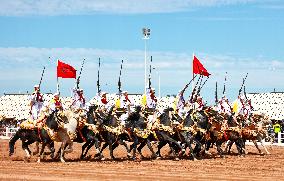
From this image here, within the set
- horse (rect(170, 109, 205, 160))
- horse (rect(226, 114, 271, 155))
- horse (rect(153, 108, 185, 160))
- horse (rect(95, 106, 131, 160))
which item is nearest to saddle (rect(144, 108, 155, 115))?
horse (rect(153, 108, 185, 160))

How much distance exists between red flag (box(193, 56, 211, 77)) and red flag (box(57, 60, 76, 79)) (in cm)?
555

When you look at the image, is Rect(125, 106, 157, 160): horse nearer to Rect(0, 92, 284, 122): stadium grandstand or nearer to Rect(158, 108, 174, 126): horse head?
Rect(158, 108, 174, 126): horse head

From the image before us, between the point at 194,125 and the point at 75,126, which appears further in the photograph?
the point at 194,125

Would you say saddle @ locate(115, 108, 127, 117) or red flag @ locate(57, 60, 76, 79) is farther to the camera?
red flag @ locate(57, 60, 76, 79)

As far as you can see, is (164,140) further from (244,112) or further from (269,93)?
(269,93)

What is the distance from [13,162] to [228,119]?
10.1 meters

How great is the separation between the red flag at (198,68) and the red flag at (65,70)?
5.55m

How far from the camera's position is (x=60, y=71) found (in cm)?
3050

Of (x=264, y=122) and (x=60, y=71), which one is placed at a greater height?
(x=60, y=71)

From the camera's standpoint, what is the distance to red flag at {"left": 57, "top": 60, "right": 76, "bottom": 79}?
99.9 ft

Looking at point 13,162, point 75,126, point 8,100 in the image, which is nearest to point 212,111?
point 75,126

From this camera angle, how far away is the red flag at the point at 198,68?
1256 inches

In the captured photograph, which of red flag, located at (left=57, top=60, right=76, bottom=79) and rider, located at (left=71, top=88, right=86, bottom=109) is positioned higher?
red flag, located at (left=57, top=60, right=76, bottom=79)

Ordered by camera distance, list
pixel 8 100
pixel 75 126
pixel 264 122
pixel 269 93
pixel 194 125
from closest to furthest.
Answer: pixel 75 126 < pixel 194 125 < pixel 264 122 < pixel 269 93 < pixel 8 100
